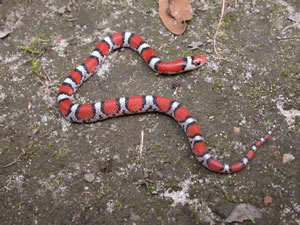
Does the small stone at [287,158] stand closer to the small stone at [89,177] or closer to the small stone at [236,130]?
the small stone at [236,130]

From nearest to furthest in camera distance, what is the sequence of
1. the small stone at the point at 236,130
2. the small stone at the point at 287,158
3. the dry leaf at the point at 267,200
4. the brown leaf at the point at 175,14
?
the dry leaf at the point at 267,200 < the small stone at the point at 287,158 < the small stone at the point at 236,130 < the brown leaf at the point at 175,14

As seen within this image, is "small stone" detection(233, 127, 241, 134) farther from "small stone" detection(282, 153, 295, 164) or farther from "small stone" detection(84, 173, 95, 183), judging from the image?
"small stone" detection(84, 173, 95, 183)

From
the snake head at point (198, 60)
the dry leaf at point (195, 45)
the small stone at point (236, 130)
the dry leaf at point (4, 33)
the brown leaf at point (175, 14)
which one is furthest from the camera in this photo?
the dry leaf at point (4, 33)

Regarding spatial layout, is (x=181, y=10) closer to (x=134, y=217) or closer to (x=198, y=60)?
(x=198, y=60)

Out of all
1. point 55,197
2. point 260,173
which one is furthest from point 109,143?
point 260,173

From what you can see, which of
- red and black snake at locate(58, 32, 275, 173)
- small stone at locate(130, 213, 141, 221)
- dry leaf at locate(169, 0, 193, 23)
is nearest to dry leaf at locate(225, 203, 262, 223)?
red and black snake at locate(58, 32, 275, 173)

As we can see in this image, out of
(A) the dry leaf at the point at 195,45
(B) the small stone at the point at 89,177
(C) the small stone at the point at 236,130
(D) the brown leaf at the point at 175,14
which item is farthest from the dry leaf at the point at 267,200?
(D) the brown leaf at the point at 175,14
